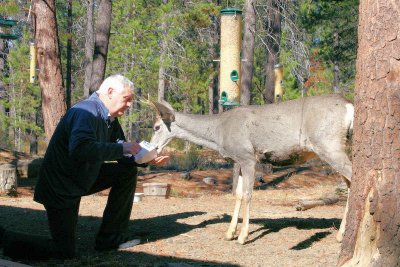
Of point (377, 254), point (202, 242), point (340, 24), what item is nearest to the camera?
point (377, 254)

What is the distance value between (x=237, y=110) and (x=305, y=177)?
11370mm

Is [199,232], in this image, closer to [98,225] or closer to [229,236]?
[229,236]

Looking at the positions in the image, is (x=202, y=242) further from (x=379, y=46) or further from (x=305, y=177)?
(x=305, y=177)

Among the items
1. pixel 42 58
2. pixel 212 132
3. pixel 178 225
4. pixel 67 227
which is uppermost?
pixel 42 58

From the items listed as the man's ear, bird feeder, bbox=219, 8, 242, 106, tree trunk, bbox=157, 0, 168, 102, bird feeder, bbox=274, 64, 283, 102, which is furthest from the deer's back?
tree trunk, bbox=157, 0, 168, 102

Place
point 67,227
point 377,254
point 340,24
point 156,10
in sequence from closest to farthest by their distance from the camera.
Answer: point 377,254, point 67,227, point 156,10, point 340,24

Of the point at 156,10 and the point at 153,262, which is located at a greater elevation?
the point at 156,10

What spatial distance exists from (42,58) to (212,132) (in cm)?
482

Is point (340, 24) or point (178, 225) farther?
point (340, 24)

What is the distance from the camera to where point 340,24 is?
32.0 meters

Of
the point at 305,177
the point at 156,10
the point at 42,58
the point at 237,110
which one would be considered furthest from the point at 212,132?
the point at 156,10

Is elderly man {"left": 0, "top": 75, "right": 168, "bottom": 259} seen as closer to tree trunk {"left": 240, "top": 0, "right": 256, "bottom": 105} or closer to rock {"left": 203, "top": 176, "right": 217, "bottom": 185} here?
tree trunk {"left": 240, "top": 0, "right": 256, "bottom": 105}

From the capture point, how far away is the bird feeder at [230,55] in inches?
428

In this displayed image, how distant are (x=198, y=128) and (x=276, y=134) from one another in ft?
3.95
